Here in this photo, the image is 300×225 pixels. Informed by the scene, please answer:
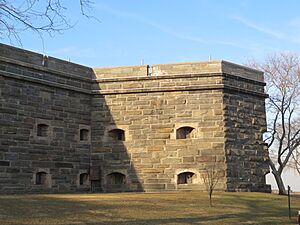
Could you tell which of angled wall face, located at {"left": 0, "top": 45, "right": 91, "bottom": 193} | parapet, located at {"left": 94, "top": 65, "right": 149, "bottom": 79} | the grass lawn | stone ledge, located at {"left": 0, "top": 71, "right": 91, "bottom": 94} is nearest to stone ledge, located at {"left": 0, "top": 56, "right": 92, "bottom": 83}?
angled wall face, located at {"left": 0, "top": 45, "right": 91, "bottom": 193}

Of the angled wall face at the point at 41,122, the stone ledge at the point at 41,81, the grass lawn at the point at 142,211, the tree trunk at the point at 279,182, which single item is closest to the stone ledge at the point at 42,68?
the angled wall face at the point at 41,122

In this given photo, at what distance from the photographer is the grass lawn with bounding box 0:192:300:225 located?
29.2 feet

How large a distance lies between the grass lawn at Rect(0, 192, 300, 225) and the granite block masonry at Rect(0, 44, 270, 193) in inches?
109

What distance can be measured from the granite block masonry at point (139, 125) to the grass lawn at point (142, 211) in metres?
2.76

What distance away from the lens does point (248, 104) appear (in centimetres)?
1702

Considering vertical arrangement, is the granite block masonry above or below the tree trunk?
above

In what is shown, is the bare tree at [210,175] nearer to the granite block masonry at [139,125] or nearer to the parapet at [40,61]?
the granite block masonry at [139,125]

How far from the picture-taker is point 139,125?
54.3 feet

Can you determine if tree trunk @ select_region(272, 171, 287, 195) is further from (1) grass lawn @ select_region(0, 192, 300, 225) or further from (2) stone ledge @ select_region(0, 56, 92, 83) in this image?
(2) stone ledge @ select_region(0, 56, 92, 83)

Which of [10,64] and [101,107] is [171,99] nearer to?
[101,107]

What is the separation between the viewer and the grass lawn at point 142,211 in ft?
29.2

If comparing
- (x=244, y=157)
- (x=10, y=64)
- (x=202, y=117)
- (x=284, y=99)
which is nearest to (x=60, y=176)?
(x=10, y=64)

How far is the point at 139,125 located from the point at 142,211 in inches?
258

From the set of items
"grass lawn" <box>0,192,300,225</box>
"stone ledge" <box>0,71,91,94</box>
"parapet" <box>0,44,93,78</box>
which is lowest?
"grass lawn" <box>0,192,300,225</box>
